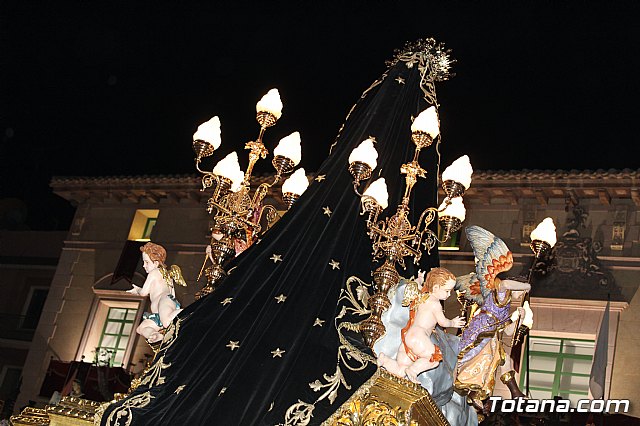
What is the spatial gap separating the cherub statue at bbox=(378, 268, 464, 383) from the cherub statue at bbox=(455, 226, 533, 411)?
0.44m

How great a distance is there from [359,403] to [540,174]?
1137cm

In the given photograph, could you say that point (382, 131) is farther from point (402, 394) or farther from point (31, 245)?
point (31, 245)

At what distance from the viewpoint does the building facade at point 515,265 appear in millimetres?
15594

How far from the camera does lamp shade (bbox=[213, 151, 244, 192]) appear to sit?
26.3 feet

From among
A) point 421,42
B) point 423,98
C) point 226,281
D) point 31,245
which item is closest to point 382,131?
point 423,98

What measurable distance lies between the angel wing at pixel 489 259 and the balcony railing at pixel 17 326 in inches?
692

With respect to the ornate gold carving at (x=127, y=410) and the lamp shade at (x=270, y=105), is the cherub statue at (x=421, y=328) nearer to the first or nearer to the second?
the ornate gold carving at (x=127, y=410)

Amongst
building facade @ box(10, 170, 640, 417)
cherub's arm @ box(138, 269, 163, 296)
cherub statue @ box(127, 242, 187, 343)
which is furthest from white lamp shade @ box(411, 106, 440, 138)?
building facade @ box(10, 170, 640, 417)

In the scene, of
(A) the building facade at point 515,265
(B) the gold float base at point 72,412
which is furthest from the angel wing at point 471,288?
(A) the building facade at point 515,265

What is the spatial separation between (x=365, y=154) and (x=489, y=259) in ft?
4.27

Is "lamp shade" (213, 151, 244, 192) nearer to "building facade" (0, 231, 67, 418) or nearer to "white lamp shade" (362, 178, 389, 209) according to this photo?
"white lamp shade" (362, 178, 389, 209)

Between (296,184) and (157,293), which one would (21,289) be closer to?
(296,184)

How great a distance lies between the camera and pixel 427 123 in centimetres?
716

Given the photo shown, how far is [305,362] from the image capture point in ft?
19.1
